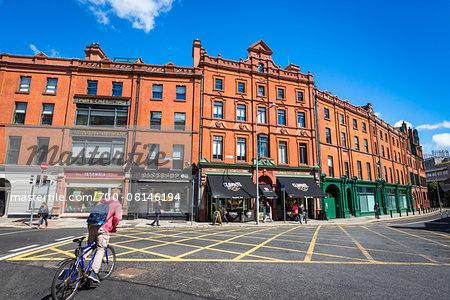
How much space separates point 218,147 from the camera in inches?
Result: 907

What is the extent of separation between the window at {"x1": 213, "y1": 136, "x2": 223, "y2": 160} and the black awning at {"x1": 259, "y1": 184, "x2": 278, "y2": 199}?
5.01m

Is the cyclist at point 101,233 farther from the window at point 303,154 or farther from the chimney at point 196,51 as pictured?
the window at point 303,154

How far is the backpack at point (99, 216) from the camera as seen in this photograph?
4832mm

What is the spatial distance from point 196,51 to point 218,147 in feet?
37.0

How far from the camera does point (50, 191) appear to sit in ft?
64.5

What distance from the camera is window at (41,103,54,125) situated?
69.6ft

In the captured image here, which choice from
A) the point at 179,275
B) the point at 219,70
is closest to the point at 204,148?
the point at 219,70

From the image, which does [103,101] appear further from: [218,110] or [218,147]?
[218,147]

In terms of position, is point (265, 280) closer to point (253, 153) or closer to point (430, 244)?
point (430, 244)

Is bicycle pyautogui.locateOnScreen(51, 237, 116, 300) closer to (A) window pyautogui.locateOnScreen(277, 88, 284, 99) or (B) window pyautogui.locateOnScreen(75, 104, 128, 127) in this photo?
(B) window pyautogui.locateOnScreen(75, 104, 128, 127)

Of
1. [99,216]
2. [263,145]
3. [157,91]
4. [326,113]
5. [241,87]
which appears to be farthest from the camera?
[326,113]

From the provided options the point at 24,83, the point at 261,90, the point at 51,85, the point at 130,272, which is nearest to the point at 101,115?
the point at 51,85

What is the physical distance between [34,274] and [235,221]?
53.9ft

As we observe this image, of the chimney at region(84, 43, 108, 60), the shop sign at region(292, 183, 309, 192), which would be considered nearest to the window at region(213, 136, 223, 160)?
the shop sign at region(292, 183, 309, 192)
